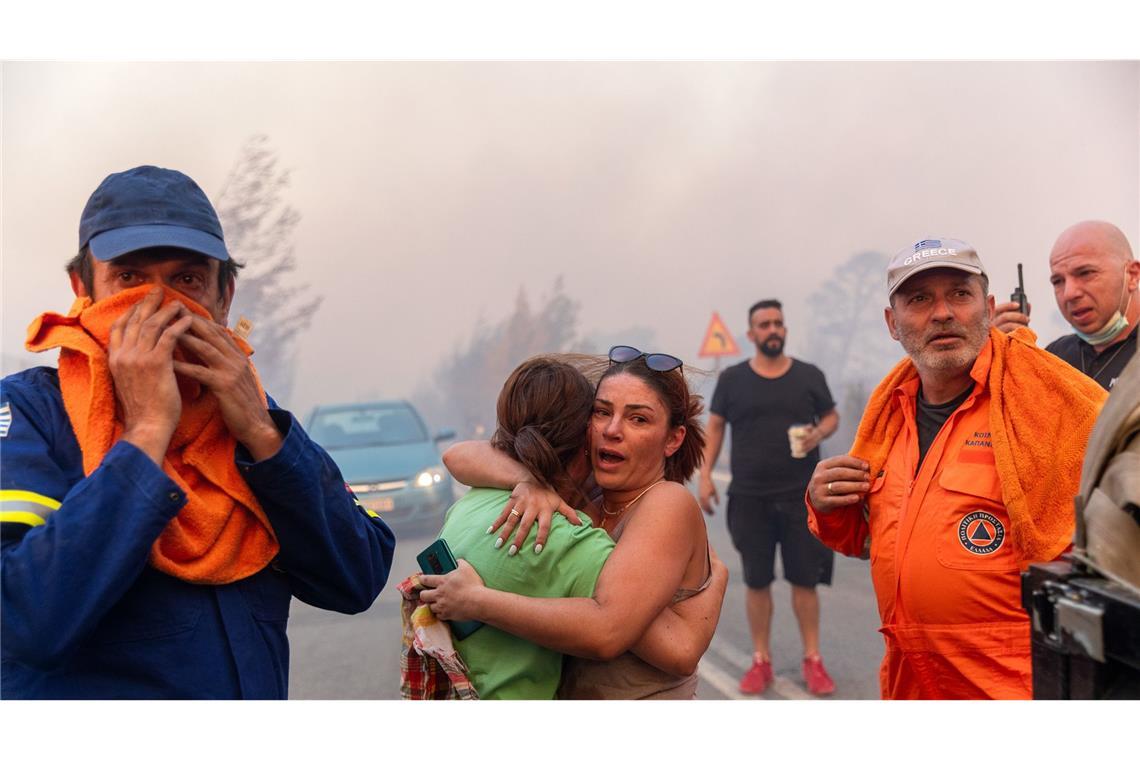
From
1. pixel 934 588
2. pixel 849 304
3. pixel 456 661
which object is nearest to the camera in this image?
pixel 456 661

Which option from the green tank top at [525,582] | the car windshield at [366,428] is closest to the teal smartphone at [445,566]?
the green tank top at [525,582]

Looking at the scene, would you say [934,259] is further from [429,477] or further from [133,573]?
[429,477]

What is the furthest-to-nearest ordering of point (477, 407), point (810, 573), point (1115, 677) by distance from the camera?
point (477, 407) → point (810, 573) → point (1115, 677)

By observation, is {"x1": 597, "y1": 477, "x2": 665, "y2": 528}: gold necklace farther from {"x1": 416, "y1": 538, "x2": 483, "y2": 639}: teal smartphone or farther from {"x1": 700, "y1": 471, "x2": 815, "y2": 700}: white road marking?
{"x1": 700, "y1": 471, "x2": 815, "y2": 700}: white road marking

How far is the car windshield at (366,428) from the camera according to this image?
926cm

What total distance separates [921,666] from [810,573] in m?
2.92

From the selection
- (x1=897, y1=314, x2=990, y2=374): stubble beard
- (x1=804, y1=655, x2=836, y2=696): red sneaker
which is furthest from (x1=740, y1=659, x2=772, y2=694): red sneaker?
(x1=897, y1=314, x2=990, y2=374): stubble beard

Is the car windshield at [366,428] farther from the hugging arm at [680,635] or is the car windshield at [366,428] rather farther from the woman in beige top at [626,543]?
the hugging arm at [680,635]

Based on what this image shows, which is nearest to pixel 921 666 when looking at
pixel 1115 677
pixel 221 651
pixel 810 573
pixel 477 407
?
pixel 1115 677

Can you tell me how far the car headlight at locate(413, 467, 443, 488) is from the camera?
8617 millimetres

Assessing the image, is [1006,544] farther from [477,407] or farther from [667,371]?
[477,407]

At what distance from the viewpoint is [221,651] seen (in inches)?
74.4

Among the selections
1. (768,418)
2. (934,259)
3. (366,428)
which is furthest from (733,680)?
(366,428)

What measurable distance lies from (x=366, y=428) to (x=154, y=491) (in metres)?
7.90
